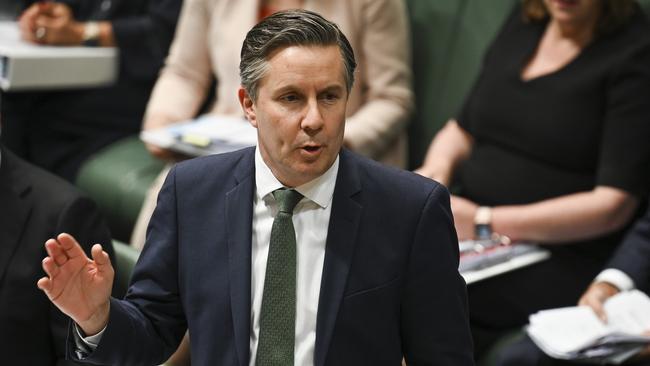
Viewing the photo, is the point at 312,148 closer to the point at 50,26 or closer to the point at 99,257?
the point at 99,257

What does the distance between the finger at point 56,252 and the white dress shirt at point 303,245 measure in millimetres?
325

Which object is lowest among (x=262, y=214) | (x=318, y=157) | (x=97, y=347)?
(x=97, y=347)

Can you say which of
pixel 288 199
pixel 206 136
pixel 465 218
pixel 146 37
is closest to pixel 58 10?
pixel 146 37

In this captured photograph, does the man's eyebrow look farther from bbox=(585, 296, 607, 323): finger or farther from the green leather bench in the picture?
the green leather bench

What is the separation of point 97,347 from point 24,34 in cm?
250

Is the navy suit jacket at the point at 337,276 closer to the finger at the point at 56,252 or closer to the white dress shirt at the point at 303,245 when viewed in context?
the white dress shirt at the point at 303,245

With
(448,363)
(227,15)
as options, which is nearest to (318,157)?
(448,363)

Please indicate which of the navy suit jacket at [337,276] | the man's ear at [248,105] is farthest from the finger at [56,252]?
the man's ear at [248,105]

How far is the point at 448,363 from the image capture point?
1.71 m

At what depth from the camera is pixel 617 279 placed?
2.68 metres

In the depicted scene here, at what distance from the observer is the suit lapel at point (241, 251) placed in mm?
1728

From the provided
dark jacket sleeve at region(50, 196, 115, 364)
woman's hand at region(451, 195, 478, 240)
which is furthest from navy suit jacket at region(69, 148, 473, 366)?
woman's hand at region(451, 195, 478, 240)

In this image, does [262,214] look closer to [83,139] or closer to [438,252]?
[438,252]

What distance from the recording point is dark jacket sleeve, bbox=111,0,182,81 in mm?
3955
